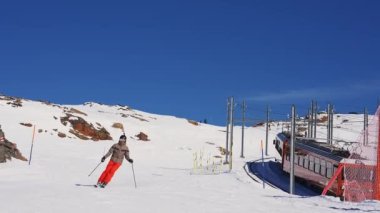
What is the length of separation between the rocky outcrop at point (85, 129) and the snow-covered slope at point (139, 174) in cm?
100

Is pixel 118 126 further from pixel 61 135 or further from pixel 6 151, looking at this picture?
pixel 6 151

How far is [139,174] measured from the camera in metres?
26.2

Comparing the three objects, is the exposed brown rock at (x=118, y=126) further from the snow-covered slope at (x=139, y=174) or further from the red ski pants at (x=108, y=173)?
the red ski pants at (x=108, y=173)

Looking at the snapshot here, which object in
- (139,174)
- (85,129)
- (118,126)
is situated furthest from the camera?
(118,126)

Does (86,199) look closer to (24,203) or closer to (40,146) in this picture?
(24,203)

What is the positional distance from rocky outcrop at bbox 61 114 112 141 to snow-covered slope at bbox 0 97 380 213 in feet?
3.27

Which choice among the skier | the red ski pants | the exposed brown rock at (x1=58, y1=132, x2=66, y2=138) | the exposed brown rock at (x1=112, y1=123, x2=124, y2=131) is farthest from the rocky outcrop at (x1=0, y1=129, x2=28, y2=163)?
the exposed brown rock at (x1=112, y1=123, x2=124, y2=131)

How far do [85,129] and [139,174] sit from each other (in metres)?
30.7

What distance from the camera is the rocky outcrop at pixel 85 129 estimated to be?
179 ft

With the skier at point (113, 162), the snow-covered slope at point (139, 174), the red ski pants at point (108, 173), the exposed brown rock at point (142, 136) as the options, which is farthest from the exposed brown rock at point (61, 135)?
the red ski pants at point (108, 173)

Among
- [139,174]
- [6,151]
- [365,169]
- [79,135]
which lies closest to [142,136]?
[79,135]

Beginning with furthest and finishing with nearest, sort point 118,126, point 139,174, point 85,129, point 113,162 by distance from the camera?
point 118,126 < point 85,129 < point 139,174 < point 113,162

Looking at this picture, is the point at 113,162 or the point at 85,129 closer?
the point at 113,162

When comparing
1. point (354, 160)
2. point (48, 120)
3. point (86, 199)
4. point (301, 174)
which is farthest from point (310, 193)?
point (48, 120)
